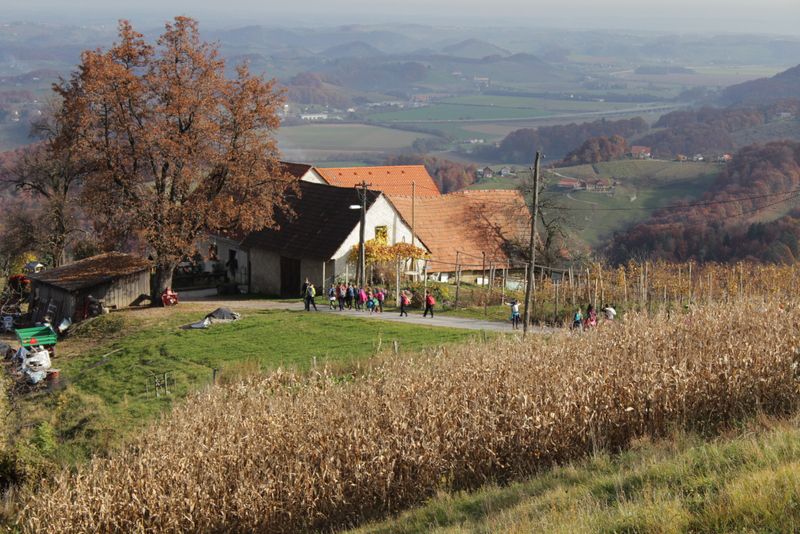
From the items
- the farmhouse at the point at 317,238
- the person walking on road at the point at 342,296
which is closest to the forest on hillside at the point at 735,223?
the farmhouse at the point at 317,238

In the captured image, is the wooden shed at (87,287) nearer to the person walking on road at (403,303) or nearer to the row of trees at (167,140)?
the row of trees at (167,140)

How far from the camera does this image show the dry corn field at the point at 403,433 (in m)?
15.2

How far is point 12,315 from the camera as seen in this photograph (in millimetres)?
41438

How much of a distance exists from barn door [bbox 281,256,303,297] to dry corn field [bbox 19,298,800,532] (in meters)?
27.8

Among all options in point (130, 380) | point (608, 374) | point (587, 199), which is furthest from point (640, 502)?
point (587, 199)

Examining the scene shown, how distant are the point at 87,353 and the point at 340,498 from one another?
20.4 metres

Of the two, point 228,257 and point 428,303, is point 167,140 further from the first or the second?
point 228,257

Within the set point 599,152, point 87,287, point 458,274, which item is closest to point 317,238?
point 458,274

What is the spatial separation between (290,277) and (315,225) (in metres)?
2.92

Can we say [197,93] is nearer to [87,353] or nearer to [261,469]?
[87,353]

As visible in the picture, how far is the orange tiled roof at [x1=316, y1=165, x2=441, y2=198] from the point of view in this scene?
63.6 m

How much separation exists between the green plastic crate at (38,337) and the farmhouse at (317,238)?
1296cm

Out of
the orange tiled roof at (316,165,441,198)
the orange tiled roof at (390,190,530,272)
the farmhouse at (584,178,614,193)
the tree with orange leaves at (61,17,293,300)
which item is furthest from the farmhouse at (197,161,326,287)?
the farmhouse at (584,178,614,193)

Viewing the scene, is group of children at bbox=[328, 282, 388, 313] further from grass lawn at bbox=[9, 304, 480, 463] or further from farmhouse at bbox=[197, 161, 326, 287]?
farmhouse at bbox=[197, 161, 326, 287]
